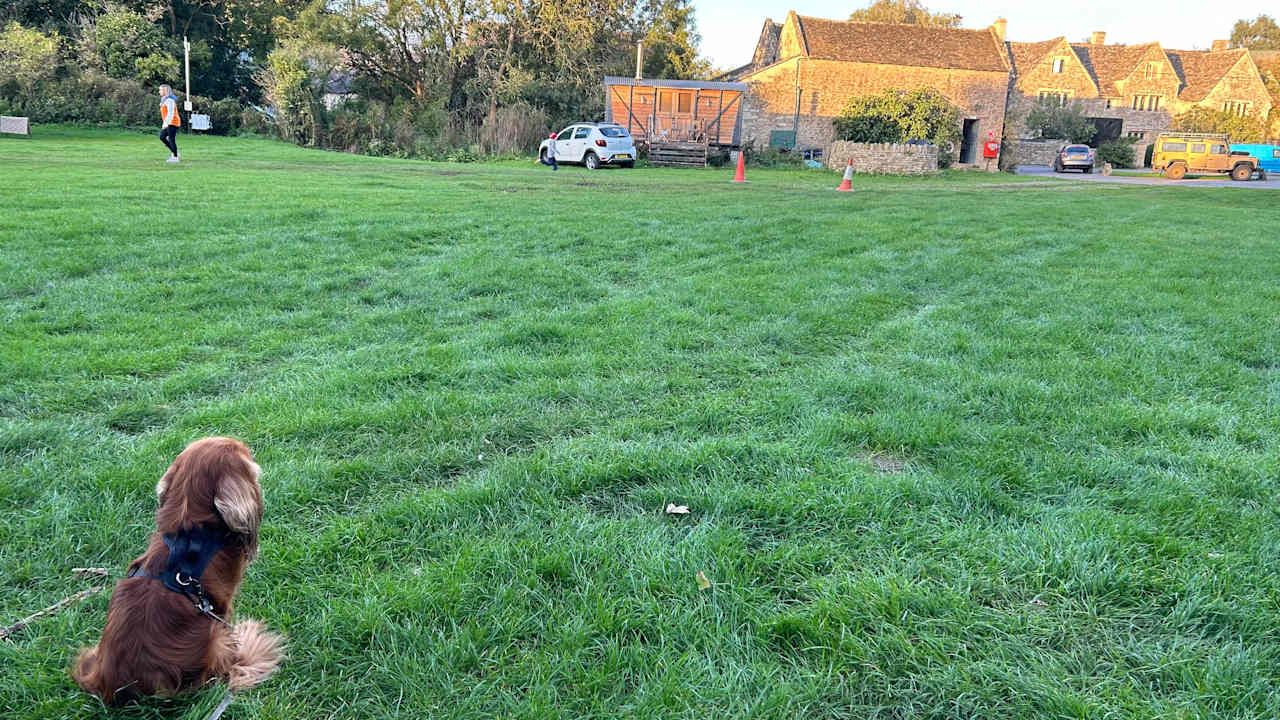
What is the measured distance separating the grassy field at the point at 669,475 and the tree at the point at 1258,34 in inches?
3560

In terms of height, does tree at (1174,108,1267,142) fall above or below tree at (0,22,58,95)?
above

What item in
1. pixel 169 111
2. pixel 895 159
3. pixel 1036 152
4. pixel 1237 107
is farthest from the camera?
pixel 1237 107

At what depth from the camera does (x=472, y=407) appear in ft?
13.5

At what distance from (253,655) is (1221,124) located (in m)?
61.3

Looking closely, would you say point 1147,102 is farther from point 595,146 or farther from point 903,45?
point 595,146

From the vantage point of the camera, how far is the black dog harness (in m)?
1.98

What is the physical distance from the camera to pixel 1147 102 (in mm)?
51438

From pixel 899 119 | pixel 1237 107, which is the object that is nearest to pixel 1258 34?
pixel 1237 107

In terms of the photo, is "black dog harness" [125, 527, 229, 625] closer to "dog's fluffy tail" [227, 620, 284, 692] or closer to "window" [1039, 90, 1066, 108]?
"dog's fluffy tail" [227, 620, 284, 692]

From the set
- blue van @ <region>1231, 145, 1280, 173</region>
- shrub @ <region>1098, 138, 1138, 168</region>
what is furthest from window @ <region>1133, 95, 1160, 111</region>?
blue van @ <region>1231, 145, 1280, 173</region>

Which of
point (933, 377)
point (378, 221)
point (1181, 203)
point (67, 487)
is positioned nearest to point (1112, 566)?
point (933, 377)

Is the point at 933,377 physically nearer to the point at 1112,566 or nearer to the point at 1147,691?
the point at 1112,566

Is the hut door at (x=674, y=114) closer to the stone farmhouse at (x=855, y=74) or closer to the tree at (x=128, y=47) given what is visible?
the stone farmhouse at (x=855, y=74)

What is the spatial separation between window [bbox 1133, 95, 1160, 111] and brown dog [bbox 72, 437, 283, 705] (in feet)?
204
